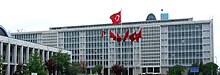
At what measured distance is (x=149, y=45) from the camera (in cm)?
11831

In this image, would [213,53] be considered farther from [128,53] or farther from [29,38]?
[29,38]

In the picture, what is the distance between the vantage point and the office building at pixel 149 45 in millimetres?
113812

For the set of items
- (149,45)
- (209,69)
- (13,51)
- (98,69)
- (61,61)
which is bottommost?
(98,69)

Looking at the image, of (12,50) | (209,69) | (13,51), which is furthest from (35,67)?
(209,69)

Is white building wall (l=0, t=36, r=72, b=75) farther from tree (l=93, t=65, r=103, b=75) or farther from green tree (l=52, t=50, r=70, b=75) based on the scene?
tree (l=93, t=65, r=103, b=75)

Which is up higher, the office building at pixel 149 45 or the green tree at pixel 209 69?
the office building at pixel 149 45

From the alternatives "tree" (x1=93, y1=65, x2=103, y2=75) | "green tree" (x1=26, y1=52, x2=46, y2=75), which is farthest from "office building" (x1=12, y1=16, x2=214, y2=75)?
"green tree" (x1=26, y1=52, x2=46, y2=75)

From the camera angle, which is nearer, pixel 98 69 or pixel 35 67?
pixel 35 67

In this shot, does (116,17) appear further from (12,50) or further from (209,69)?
(209,69)

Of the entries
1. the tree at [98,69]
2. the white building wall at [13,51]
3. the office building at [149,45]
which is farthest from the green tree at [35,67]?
the office building at [149,45]

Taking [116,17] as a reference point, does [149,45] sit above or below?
below

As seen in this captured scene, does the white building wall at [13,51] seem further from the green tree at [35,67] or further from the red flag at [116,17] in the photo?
the red flag at [116,17]

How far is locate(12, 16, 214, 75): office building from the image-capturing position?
4481 inches

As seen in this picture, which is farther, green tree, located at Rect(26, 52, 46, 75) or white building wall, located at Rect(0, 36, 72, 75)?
white building wall, located at Rect(0, 36, 72, 75)
